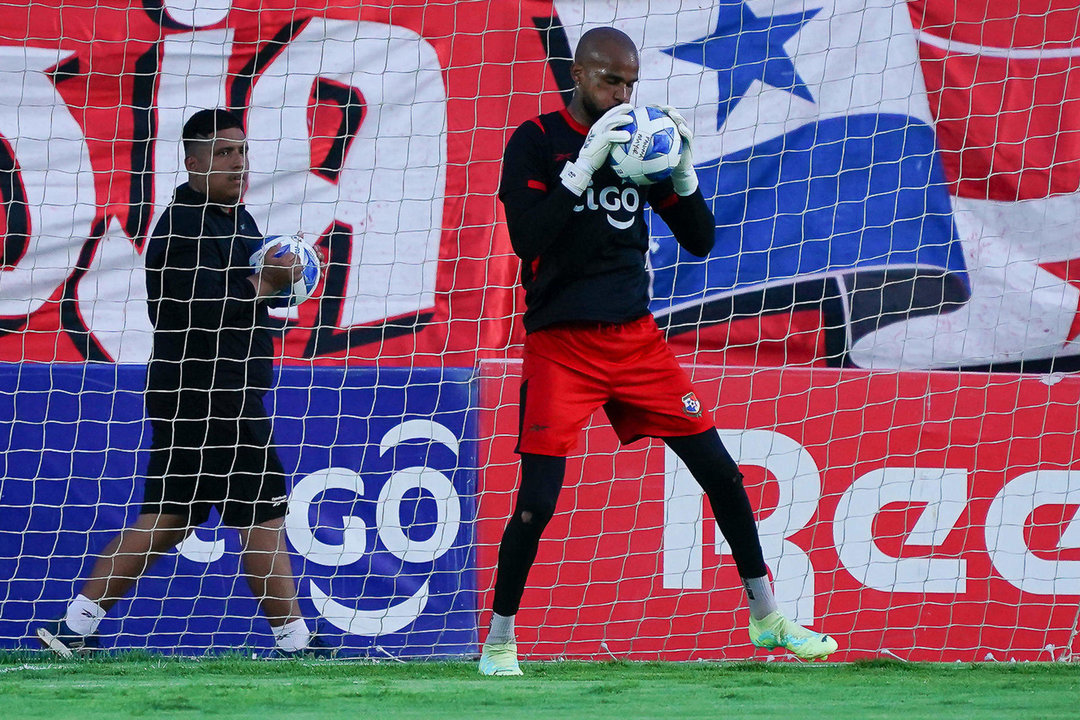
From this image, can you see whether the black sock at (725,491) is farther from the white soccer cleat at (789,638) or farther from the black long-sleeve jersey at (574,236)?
the black long-sleeve jersey at (574,236)

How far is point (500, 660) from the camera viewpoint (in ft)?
12.4

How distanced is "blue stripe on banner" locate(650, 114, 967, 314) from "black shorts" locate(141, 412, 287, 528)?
5.72 feet

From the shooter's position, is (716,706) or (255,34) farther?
(255,34)

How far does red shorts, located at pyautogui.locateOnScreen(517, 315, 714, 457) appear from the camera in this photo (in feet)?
12.1

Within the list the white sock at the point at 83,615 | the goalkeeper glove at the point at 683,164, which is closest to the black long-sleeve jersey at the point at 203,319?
the white sock at the point at 83,615

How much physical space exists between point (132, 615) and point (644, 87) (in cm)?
282

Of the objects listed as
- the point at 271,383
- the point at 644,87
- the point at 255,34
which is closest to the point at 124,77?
the point at 255,34

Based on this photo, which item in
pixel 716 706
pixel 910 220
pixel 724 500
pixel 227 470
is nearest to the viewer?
pixel 716 706

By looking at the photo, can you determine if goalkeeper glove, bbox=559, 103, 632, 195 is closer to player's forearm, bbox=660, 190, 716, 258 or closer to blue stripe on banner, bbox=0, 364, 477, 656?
player's forearm, bbox=660, 190, 716, 258

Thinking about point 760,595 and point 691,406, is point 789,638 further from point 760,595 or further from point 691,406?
point 691,406

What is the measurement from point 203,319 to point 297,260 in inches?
18.1

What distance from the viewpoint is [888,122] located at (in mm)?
5527

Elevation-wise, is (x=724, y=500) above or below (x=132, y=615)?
above

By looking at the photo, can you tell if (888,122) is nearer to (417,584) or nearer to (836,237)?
(836,237)
